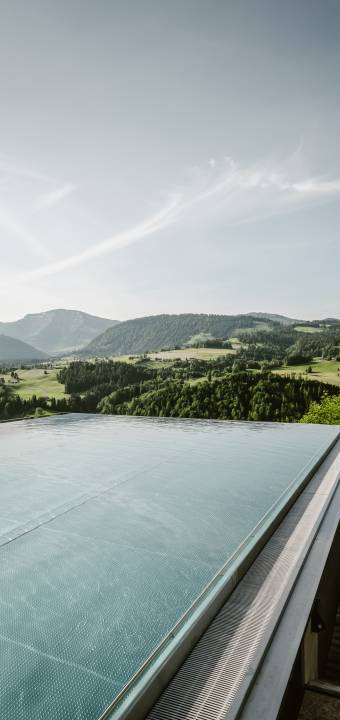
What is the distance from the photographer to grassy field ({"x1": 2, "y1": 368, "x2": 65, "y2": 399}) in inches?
1834

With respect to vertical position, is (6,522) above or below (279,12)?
below

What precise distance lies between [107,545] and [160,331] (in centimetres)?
11876

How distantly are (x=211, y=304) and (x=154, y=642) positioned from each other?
39.0m

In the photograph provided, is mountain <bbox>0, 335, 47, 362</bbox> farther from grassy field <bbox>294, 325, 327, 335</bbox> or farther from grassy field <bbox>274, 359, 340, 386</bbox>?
grassy field <bbox>274, 359, 340, 386</bbox>

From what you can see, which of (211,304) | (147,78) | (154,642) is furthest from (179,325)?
(154,642)

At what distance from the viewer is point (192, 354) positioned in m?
66.5

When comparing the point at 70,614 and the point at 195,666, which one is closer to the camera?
the point at 195,666

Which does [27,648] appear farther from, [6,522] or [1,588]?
[6,522]

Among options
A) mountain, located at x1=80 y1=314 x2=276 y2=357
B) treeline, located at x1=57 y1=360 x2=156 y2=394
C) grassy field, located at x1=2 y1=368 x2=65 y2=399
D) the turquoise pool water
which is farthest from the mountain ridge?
the turquoise pool water

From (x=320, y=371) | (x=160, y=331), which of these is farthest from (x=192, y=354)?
(x=160, y=331)

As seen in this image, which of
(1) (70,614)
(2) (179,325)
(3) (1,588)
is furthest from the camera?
(2) (179,325)

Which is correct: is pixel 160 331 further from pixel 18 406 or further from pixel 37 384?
pixel 18 406

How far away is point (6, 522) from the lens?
340 cm

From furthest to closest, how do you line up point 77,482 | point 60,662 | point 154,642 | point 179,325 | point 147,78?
point 179,325, point 147,78, point 77,482, point 154,642, point 60,662
